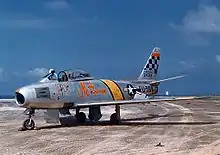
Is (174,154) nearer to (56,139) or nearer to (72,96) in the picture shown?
(56,139)

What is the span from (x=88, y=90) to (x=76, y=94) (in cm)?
106

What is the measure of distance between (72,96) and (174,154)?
996 cm

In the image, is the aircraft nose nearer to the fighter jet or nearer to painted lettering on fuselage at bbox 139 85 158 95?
the fighter jet

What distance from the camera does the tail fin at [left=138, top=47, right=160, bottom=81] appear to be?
88.9ft

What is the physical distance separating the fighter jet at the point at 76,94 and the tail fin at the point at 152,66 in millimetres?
2350

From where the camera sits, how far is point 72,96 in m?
19.3

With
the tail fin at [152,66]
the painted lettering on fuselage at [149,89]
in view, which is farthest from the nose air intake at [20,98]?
the tail fin at [152,66]

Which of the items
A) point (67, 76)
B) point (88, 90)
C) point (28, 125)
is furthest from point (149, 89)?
point (28, 125)

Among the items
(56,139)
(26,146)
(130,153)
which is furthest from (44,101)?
(130,153)

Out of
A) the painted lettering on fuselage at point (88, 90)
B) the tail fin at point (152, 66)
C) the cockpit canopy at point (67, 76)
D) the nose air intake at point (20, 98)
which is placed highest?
the tail fin at point (152, 66)

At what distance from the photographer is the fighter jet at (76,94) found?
1739 cm

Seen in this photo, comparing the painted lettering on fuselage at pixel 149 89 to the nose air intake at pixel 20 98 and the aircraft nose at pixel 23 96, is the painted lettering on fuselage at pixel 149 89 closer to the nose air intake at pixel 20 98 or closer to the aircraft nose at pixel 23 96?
the aircraft nose at pixel 23 96

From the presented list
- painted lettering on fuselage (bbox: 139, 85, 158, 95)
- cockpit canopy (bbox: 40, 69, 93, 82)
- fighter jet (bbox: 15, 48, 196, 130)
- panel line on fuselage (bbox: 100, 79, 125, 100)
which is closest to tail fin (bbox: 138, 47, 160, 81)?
painted lettering on fuselage (bbox: 139, 85, 158, 95)

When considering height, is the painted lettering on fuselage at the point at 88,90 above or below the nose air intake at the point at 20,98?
above
